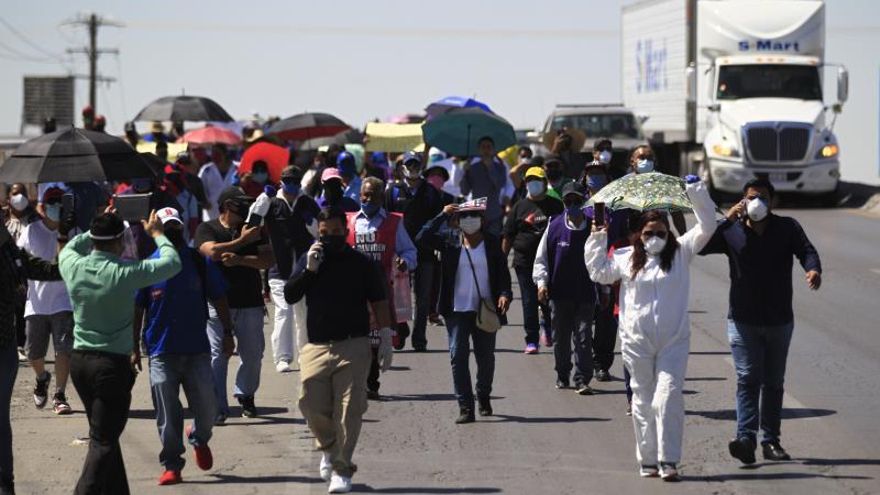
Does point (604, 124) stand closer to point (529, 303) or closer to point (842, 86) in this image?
point (842, 86)

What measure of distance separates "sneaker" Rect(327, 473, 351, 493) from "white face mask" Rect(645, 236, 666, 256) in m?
2.27

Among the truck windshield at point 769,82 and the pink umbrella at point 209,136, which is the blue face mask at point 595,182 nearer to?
the pink umbrella at point 209,136

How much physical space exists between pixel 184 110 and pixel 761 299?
17675mm

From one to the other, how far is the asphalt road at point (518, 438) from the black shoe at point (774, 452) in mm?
95

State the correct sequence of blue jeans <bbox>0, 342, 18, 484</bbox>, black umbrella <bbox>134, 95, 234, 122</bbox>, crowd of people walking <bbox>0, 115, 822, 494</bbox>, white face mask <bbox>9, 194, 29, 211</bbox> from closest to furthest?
crowd of people walking <bbox>0, 115, 822, 494</bbox> → blue jeans <bbox>0, 342, 18, 484</bbox> → white face mask <bbox>9, 194, 29, 211</bbox> → black umbrella <bbox>134, 95, 234, 122</bbox>

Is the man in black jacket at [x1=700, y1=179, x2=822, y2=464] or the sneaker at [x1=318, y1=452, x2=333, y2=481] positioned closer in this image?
the sneaker at [x1=318, y1=452, x2=333, y2=481]

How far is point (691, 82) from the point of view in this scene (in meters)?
38.3

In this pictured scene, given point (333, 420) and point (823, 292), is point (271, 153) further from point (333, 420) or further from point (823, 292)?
point (333, 420)

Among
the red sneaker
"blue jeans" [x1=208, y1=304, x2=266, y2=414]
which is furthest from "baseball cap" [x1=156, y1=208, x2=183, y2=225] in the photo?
"blue jeans" [x1=208, y1=304, x2=266, y2=414]

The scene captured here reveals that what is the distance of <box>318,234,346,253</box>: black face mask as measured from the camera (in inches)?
421

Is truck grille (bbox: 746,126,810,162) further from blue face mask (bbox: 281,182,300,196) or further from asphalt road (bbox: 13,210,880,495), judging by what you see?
blue face mask (bbox: 281,182,300,196)

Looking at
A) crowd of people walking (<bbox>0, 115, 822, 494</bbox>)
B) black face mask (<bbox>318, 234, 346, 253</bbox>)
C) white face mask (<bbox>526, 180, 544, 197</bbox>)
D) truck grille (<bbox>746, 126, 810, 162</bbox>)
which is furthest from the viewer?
truck grille (<bbox>746, 126, 810, 162</bbox>)

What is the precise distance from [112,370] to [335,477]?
1.51 meters

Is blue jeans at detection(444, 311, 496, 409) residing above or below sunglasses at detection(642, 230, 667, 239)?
below
